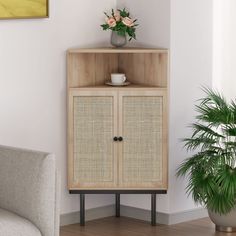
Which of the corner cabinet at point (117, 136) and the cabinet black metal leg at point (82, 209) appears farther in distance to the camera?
the cabinet black metal leg at point (82, 209)

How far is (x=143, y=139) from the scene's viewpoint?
5.55m

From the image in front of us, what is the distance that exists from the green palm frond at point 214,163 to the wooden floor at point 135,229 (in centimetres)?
24

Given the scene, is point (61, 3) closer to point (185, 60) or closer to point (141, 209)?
point (185, 60)

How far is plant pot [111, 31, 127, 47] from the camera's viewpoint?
5648mm

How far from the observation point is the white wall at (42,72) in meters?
5.27

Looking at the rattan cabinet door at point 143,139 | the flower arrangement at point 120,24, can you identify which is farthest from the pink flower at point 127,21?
the rattan cabinet door at point 143,139

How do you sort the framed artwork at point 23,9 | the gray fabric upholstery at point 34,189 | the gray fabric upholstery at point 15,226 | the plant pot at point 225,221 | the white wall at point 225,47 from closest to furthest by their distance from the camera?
the gray fabric upholstery at point 15,226, the gray fabric upholstery at point 34,189, the framed artwork at point 23,9, the plant pot at point 225,221, the white wall at point 225,47

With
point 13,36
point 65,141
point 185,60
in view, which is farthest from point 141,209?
point 13,36

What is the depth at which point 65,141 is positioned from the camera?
566cm

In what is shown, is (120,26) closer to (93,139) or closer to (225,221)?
(93,139)

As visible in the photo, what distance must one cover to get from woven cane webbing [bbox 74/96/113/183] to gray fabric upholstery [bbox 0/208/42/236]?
165 centimetres

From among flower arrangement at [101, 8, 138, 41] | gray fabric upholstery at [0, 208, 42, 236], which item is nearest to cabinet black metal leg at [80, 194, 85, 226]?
flower arrangement at [101, 8, 138, 41]

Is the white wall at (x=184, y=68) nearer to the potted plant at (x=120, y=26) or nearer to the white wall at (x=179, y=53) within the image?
the white wall at (x=179, y=53)

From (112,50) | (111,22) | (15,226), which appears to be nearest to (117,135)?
(112,50)
